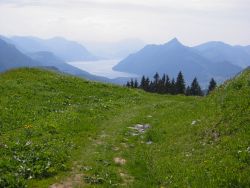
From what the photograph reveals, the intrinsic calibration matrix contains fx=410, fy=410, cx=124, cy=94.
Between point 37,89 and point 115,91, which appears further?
point 115,91

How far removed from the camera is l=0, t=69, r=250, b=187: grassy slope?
62.6ft

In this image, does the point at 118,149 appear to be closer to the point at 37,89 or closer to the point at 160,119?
the point at 160,119

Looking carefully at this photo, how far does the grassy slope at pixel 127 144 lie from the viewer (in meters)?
19.1

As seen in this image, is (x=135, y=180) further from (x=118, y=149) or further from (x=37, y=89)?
(x=37, y=89)

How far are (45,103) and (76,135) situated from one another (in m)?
13.4

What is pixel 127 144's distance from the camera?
2695 cm

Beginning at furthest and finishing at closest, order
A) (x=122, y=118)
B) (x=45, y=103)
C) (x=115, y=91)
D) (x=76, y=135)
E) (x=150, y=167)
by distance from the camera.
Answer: (x=115, y=91) < (x=45, y=103) < (x=122, y=118) < (x=76, y=135) < (x=150, y=167)

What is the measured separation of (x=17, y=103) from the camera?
124ft

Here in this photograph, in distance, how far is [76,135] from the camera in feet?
91.4

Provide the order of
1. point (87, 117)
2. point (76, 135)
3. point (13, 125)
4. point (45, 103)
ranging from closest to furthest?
point (76, 135) < point (13, 125) < point (87, 117) < point (45, 103)

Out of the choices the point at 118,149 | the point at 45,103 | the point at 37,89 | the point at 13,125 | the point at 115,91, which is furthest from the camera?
the point at 115,91

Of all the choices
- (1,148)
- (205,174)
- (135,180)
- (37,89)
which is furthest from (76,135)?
(37,89)

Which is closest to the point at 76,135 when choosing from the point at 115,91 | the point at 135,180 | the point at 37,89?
the point at 135,180

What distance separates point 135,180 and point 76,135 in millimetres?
8899
